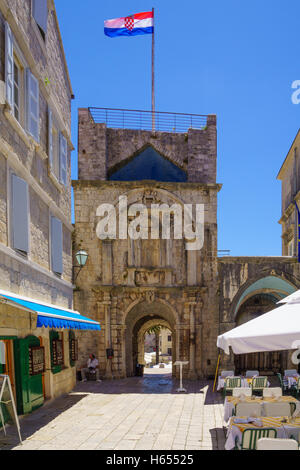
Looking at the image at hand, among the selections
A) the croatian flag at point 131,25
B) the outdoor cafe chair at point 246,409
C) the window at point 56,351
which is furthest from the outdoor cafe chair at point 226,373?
the croatian flag at point 131,25

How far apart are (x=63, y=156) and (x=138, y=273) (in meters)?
6.18

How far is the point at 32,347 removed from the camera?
9867mm

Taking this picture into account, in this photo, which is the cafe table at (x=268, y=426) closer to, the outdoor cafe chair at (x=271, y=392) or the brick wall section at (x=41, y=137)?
the outdoor cafe chair at (x=271, y=392)

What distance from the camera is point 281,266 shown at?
17.5 meters

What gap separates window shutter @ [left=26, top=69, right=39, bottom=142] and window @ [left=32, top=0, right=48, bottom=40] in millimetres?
1643

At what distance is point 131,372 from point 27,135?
456 inches

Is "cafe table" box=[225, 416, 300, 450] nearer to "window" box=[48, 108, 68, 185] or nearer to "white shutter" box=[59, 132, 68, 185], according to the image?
"window" box=[48, 108, 68, 185]

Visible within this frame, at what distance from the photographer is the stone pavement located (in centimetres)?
726

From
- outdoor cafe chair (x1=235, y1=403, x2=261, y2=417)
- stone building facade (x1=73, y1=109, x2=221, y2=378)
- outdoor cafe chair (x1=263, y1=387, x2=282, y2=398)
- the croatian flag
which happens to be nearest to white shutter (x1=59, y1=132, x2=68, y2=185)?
stone building facade (x1=73, y1=109, x2=221, y2=378)

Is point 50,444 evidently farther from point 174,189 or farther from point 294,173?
point 294,173

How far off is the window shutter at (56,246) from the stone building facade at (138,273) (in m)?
4.63

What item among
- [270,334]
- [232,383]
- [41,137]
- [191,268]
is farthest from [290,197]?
[270,334]

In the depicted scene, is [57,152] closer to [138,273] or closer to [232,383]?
[138,273]

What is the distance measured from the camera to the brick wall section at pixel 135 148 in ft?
60.0
